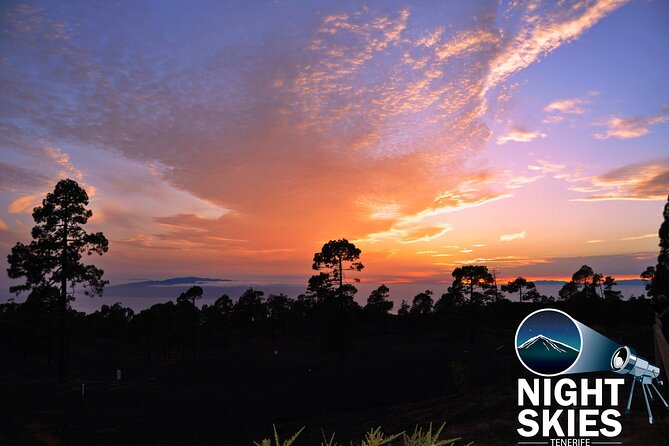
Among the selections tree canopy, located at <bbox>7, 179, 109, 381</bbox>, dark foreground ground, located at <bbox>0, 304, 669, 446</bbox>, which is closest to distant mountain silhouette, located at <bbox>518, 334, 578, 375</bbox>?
dark foreground ground, located at <bbox>0, 304, 669, 446</bbox>

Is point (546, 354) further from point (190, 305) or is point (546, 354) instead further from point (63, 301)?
point (190, 305)

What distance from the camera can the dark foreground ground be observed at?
16828 millimetres

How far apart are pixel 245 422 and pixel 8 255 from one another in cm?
2516

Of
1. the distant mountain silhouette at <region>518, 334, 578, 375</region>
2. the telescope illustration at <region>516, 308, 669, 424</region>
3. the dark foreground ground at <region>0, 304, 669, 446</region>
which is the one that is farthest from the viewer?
the dark foreground ground at <region>0, 304, 669, 446</region>

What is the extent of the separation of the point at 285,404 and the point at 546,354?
22638mm

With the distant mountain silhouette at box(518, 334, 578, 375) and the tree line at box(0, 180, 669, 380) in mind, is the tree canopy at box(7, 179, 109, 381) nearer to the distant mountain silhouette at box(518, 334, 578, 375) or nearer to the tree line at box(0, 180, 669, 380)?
the tree line at box(0, 180, 669, 380)

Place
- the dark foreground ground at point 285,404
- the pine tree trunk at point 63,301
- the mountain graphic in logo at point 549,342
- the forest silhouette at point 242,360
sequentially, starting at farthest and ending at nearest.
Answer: the pine tree trunk at point 63,301 → the forest silhouette at point 242,360 → the dark foreground ground at point 285,404 → the mountain graphic in logo at point 549,342

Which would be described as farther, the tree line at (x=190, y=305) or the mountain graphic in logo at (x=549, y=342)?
the tree line at (x=190, y=305)

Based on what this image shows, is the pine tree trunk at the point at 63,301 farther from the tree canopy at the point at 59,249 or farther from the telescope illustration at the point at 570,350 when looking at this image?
the telescope illustration at the point at 570,350

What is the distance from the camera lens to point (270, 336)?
10638 centimetres

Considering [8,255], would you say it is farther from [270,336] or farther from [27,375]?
[270,336]

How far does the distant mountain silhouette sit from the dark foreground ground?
3.49m

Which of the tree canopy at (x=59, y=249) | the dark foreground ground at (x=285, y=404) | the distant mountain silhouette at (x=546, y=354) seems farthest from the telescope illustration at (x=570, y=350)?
the tree canopy at (x=59, y=249)

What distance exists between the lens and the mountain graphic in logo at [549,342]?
8.20 m
